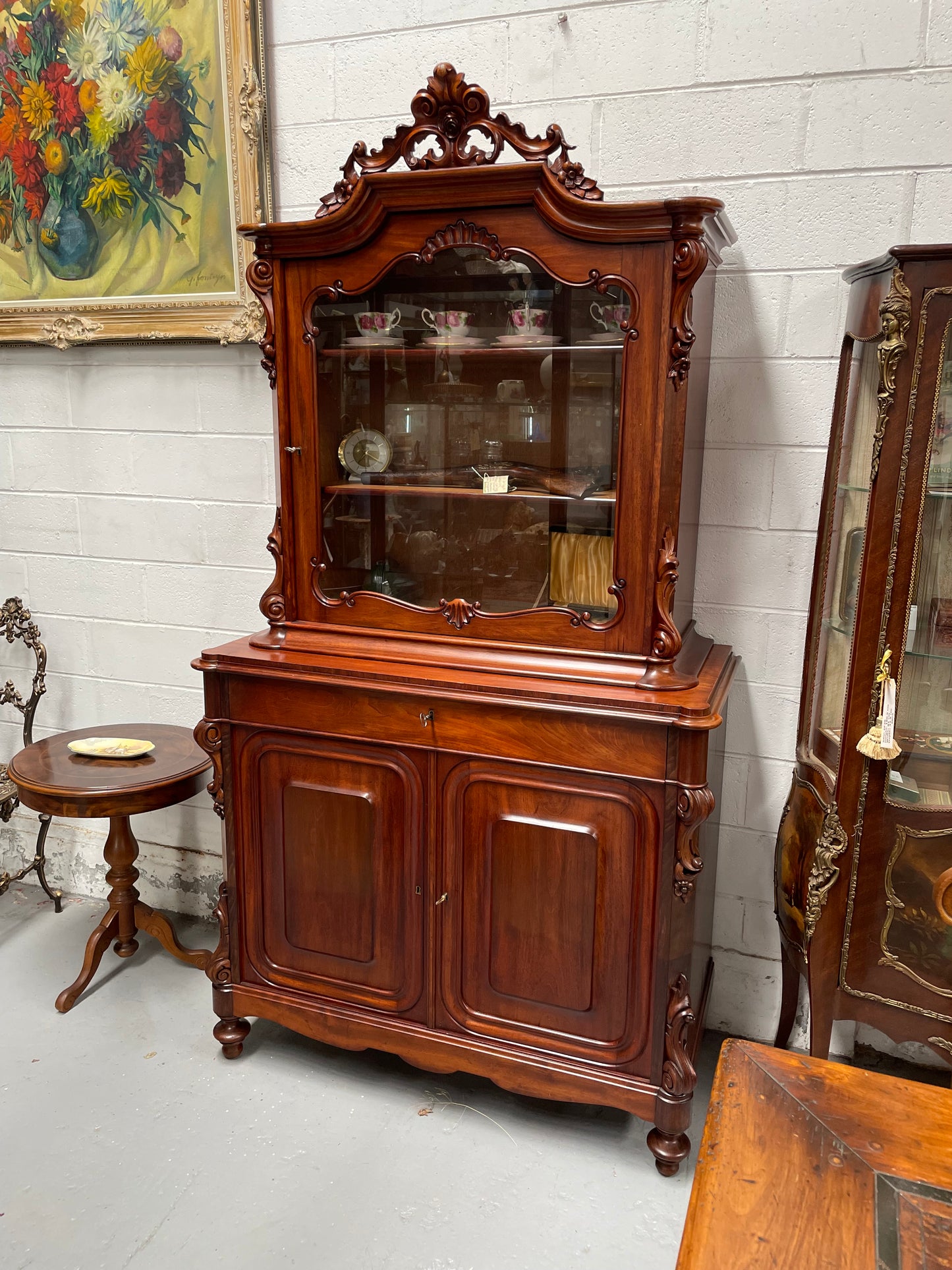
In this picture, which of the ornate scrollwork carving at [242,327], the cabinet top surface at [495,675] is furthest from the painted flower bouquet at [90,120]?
the cabinet top surface at [495,675]

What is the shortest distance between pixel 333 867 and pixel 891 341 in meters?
1.55

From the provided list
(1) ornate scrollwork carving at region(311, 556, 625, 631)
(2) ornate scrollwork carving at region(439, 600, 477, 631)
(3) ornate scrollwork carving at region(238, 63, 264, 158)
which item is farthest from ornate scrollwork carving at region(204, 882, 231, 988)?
(3) ornate scrollwork carving at region(238, 63, 264, 158)

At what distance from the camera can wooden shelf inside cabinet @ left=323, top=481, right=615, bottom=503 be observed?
193 cm

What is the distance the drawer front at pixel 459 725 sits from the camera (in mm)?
1812

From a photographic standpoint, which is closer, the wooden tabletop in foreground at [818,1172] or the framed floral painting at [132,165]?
the wooden tabletop in foreground at [818,1172]

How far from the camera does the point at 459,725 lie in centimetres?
193

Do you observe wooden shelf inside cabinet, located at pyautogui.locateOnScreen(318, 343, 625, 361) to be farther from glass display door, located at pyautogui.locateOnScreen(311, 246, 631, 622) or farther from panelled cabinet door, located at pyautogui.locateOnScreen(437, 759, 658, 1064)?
panelled cabinet door, located at pyautogui.locateOnScreen(437, 759, 658, 1064)

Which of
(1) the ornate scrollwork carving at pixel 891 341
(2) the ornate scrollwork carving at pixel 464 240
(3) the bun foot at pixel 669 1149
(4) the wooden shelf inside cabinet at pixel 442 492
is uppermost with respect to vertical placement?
(2) the ornate scrollwork carving at pixel 464 240

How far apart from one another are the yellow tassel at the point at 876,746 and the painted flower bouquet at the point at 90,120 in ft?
6.98

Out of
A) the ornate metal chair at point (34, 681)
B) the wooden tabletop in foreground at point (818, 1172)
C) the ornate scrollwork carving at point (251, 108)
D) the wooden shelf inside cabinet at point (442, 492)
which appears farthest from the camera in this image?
the ornate metal chair at point (34, 681)

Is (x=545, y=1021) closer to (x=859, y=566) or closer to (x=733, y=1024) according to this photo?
(x=733, y=1024)

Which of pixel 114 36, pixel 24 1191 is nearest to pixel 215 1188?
pixel 24 1191

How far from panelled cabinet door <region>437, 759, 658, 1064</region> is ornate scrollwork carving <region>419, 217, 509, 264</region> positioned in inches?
39.8
